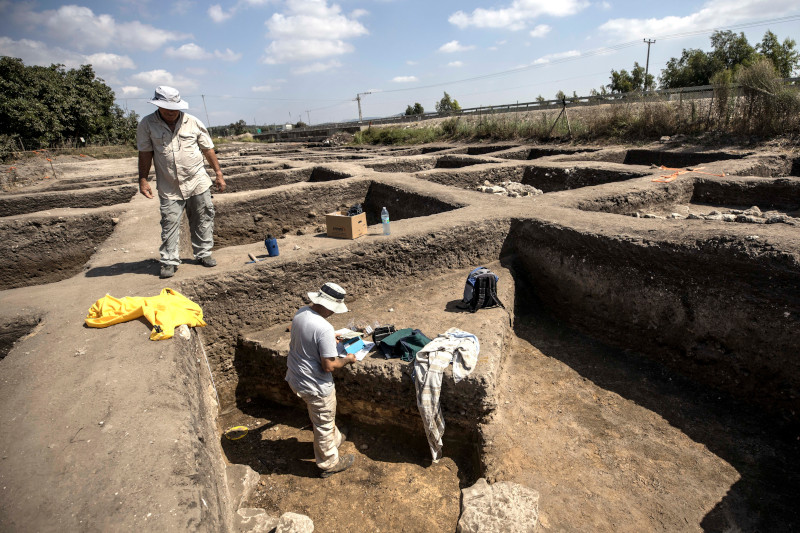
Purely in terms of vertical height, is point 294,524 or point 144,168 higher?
point 144,168

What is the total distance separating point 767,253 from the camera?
3059mm

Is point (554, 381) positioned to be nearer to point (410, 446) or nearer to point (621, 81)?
point (410, 446)

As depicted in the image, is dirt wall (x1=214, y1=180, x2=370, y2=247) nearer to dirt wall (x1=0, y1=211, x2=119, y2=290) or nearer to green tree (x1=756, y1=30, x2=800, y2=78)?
dirt wall (x1=0, y1=211, x2=119, y2=290)

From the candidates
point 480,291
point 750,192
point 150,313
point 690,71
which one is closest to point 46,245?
point 150,313

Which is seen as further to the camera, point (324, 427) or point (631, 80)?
point (631, 80)

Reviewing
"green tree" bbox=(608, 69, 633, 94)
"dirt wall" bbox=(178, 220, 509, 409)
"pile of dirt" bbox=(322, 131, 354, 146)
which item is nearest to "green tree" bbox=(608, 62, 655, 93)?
"green tree" bbox=(608, 69, 633, 94)

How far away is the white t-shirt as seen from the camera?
111 inches

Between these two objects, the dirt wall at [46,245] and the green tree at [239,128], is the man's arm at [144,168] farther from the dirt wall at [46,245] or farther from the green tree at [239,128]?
the green tree at [239,128]

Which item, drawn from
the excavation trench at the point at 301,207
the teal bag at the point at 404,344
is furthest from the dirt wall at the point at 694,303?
the excavation trench at the point at 301,207

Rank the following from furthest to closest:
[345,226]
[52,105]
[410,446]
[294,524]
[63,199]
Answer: [52,105], [63,199], [345,226], [410,446], [294,524]

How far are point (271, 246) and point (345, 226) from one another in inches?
33.4

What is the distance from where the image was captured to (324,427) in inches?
120

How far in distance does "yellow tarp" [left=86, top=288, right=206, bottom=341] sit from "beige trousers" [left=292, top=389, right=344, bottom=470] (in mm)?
1013

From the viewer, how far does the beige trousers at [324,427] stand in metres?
2.98
